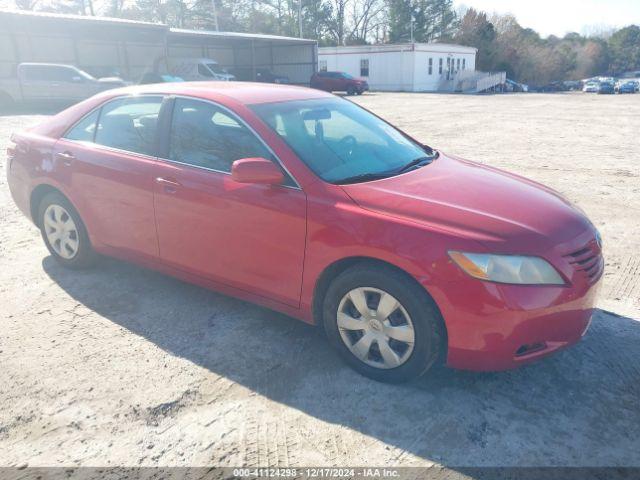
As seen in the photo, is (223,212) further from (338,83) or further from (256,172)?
(338,83)

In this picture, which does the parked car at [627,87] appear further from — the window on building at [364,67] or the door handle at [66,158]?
the door handle at [66,158]

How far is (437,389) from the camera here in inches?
119

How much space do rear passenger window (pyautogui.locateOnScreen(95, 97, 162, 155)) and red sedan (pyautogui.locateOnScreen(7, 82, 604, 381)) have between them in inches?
0.5

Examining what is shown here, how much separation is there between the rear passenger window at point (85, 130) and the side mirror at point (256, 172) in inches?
73.4

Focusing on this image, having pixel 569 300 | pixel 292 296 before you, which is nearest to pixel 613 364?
pixel 569 300

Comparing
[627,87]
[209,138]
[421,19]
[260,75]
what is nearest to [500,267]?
[209,138]

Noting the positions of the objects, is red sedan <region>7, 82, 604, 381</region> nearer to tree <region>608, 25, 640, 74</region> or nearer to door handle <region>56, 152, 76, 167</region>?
door handle <region>56, 152, 76, 167</region>

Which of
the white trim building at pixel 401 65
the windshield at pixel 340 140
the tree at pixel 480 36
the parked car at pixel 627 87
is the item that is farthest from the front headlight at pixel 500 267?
the tree at pixel 480 36

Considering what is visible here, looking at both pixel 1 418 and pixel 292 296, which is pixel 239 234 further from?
pixel 1 418

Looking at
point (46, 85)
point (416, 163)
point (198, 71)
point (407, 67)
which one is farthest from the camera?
point (407, 67)

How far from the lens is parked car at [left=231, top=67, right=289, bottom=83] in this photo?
113 feet

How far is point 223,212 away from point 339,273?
0.91m

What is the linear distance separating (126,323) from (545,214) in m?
2.95

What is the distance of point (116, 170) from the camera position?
13.0 ft
